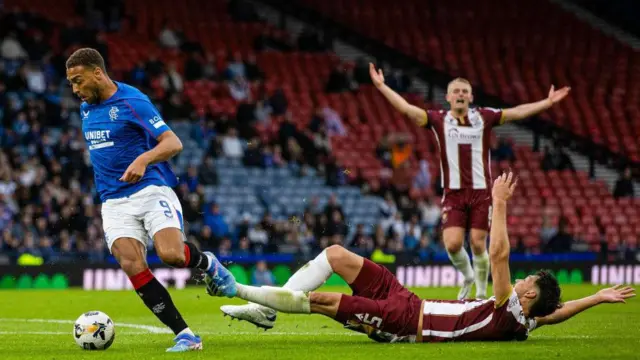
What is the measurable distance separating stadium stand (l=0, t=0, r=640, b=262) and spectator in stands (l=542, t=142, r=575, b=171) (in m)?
0.06

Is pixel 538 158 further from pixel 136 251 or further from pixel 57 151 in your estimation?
pixel 136 251

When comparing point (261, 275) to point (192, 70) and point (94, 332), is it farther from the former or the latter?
point (94, 332)

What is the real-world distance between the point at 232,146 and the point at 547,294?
16.7m

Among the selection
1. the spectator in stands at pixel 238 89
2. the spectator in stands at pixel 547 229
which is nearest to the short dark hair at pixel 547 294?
the spectator in stands at pixel 547 229

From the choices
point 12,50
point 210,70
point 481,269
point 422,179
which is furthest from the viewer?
point 210,70

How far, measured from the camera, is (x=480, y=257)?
13445 mm

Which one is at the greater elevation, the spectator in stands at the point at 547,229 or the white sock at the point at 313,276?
the white sock at the point at 313,276

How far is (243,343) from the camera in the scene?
9781 millimetres

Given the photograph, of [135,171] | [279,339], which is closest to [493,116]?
[279,339]

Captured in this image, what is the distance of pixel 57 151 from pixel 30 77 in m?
2.40

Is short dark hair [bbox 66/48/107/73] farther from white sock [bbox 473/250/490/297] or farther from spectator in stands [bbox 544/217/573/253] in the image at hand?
spectator in stands [bbox 544/217/573/253]

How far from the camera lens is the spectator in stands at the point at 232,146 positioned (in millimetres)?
25234

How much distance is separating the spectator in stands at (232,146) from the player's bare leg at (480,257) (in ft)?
40.2

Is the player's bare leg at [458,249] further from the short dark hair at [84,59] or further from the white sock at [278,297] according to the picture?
the short dark hair at [84,59]
